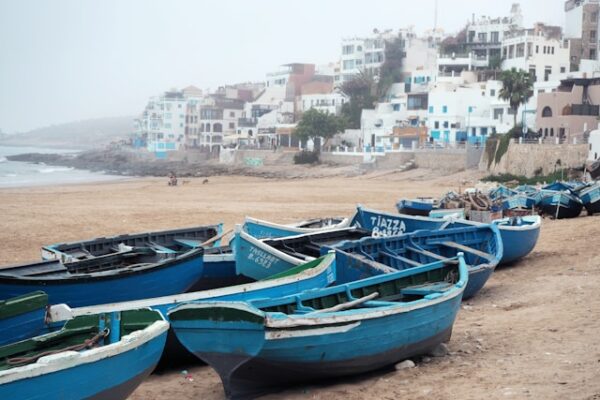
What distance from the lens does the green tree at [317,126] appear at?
6775 cm

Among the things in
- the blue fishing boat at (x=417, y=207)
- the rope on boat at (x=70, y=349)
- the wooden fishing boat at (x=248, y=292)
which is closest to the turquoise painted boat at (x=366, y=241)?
the wooden fishing boat at (x=248, y=292)

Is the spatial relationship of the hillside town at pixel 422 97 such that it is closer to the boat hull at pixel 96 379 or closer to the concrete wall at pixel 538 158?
the concrete wall at pixel 538 158

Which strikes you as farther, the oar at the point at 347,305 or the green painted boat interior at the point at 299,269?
the green painted boat interior at the point at 299,269

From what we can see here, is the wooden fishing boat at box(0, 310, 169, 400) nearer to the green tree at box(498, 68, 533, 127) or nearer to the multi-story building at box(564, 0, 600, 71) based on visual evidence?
the green tree at box(498, 68, 533, 127)

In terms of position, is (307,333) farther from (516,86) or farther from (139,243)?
(516,86)

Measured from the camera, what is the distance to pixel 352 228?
14484 mm

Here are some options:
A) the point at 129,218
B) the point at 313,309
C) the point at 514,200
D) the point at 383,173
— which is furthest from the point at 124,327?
the point at 383,173

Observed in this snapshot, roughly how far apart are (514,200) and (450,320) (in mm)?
14026

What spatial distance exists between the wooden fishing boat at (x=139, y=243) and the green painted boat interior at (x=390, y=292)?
4666 mm

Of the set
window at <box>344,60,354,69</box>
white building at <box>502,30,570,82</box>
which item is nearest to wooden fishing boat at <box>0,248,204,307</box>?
white building at <box>502,30,570,82</box>

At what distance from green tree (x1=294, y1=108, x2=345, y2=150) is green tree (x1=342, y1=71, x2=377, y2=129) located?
7.10 metres

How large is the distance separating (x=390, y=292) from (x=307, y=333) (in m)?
2.44

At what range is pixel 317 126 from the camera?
68000mm

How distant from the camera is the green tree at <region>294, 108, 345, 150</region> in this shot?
67750 mm
